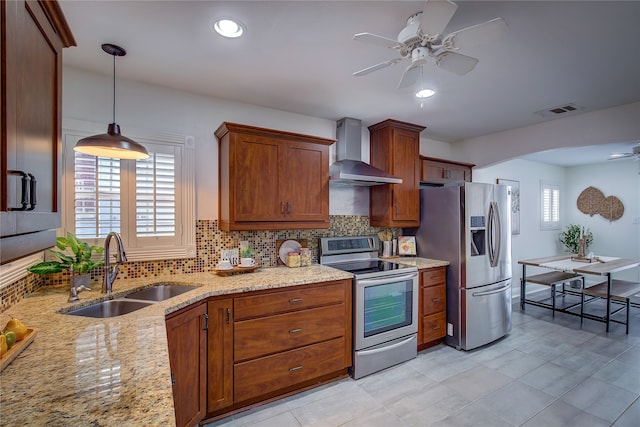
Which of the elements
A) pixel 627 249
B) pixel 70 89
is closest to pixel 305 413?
pixel 70 89

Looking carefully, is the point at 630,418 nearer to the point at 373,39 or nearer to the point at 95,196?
the point at 373,39

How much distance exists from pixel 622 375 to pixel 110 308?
4.22 m

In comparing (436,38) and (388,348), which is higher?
(436,38)

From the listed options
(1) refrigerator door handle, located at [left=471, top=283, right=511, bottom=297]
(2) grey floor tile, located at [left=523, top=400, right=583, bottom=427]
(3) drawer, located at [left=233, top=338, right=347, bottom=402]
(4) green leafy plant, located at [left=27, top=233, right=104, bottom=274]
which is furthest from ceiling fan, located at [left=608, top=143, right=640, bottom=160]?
(4) green leafy plant, located at [left=27, top=233, right=104, bottom=274]

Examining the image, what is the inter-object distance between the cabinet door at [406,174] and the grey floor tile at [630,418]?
2231 millimetres

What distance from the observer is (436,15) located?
133 cm

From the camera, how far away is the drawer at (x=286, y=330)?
7.05 ft

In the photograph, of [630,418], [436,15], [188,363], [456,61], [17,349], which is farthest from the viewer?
[630,418]

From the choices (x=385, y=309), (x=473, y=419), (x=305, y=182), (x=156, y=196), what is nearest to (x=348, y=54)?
(x=305, y=182)

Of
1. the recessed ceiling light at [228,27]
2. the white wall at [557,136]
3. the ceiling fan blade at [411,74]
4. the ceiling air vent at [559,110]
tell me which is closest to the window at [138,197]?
the recessed ceiling light at [228,27]

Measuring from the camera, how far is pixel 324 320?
2465 millimetres

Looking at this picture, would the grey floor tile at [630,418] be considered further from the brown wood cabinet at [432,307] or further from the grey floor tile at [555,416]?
the brown wood cabinet at [432,307]

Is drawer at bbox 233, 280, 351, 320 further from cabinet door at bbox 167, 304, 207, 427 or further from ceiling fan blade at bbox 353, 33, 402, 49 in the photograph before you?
ceiling fan blade at bbox 353, 33, 402, 49

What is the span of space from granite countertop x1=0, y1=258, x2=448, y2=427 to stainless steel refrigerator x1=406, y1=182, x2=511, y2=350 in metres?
2.64
